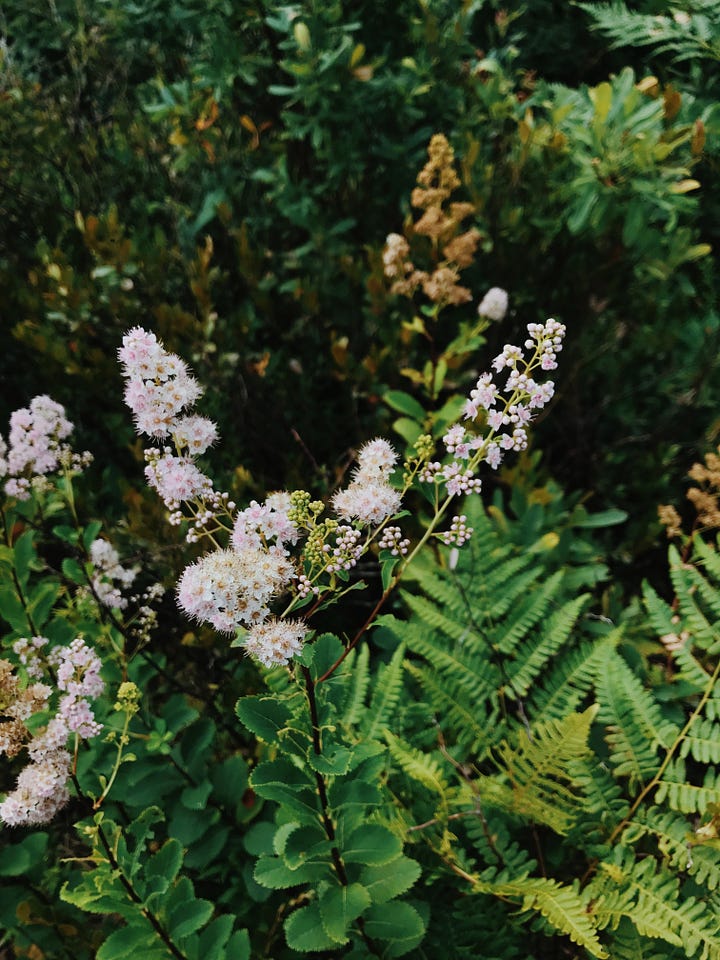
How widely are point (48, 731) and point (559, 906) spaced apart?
990 millimetres

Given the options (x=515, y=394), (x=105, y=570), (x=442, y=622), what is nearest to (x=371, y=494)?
(x=515, y=394)

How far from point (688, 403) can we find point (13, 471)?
7.45 ft

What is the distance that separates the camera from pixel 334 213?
9.06 feet

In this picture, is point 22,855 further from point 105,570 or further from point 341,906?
point 341,906

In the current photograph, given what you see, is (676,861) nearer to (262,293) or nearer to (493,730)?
(493,730)

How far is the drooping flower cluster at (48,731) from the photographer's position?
1.17m

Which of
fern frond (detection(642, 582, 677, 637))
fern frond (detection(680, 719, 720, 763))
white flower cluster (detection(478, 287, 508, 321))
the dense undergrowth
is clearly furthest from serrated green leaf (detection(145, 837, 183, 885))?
white flower cluster (detection(478, 287, 508, 321))

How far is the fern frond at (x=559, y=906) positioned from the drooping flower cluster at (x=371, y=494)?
0.84m

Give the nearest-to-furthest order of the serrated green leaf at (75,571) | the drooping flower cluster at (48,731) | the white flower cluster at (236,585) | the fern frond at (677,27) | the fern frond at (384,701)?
the white flower cluster at (236,585) → the drooping flower cluster at (48,731) → the fern frond at (384,701) → the serrated green leaf at (75,571) → the fern frond at (677,27)

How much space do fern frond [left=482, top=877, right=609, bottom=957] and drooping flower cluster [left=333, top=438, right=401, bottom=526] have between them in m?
0.84

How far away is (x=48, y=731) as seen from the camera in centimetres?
122

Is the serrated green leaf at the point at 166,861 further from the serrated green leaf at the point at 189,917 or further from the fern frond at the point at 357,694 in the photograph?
Result: the fern frond at the point at 357,694

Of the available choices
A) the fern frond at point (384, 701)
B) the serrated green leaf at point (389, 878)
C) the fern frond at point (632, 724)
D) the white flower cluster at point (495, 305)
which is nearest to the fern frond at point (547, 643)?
the fern frond at point (632, 724)

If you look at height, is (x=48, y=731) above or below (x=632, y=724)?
above
